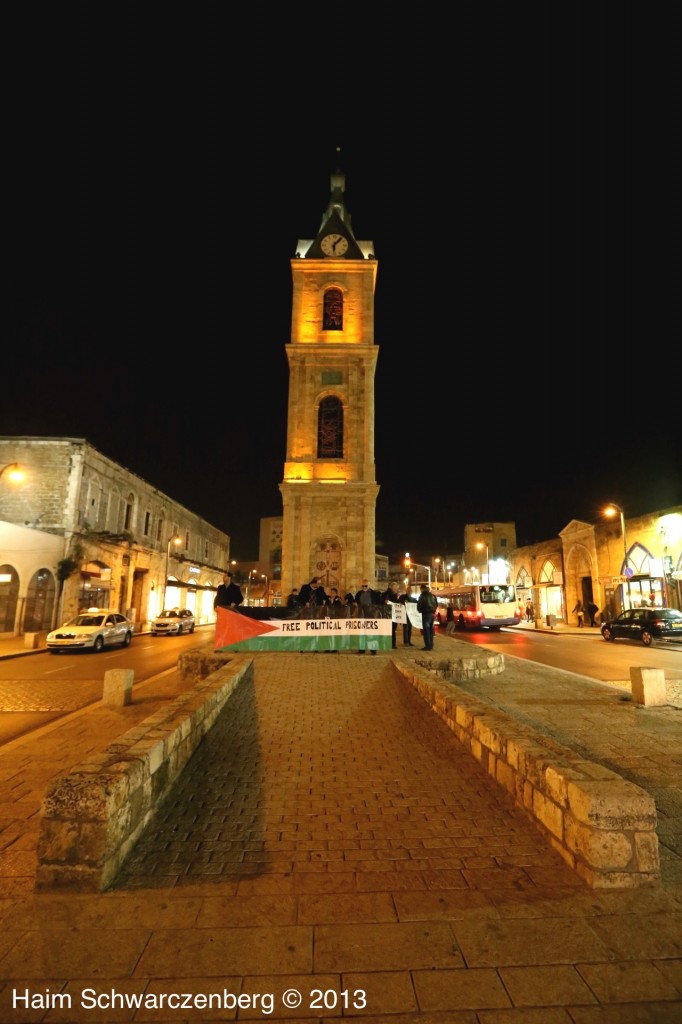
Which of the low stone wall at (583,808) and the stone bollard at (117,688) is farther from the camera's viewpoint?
the stone bollard at (117,688)

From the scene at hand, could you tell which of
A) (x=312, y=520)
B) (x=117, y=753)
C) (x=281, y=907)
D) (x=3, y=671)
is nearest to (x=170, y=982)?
(x=281, y=907)

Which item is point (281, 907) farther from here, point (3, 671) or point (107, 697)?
point (3, 671)

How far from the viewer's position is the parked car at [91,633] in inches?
735

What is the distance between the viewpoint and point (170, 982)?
2334mm

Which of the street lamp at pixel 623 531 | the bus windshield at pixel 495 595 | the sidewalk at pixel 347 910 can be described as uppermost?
the street lamp at pixel 623 531

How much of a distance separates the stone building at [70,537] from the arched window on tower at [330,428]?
12731 millimetres

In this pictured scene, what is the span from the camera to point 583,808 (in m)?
3.22

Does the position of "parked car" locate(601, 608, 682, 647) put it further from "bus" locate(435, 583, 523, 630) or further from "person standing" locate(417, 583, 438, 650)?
"person standing" locate(417, 583, 438, 650)

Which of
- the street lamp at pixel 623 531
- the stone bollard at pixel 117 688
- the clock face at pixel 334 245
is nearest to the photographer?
the stone bollard at pixel 117 688

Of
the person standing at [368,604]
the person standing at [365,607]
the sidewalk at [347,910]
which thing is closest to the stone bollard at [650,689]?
the sidewalk at [347,910]

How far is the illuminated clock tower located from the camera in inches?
1057

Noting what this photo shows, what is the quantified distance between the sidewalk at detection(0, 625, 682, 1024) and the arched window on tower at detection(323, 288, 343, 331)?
91.7ft

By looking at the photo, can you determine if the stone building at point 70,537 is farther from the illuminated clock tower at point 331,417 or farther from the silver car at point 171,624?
the illuminated clock tower at point 331,417

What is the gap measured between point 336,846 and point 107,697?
6880mm
